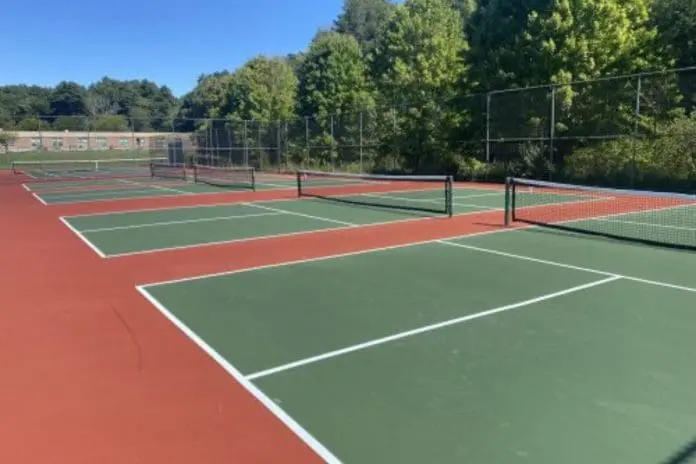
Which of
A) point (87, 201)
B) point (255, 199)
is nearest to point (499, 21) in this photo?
point (255, 199)

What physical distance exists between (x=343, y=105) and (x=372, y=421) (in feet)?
124

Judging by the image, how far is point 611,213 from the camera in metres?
13.2

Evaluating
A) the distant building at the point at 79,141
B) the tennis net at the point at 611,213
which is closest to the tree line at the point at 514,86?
the tennis net at the point at 611,213

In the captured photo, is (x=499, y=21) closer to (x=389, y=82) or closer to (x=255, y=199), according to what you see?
(x=389, y=82)

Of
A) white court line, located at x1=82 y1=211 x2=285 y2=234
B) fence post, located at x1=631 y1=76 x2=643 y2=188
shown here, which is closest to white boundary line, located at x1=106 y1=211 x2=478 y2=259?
white court line, located at x1=82 y1=211 x2=285 y2=234

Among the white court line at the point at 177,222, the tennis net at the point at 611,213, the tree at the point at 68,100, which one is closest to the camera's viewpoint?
the tennis net at the point at 611,213

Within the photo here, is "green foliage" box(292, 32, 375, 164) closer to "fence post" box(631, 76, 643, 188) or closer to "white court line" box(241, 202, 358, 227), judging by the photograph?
"fence post" box(631, 76, 643, 188)

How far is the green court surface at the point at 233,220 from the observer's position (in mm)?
10742

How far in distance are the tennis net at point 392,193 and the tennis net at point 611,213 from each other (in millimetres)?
1952

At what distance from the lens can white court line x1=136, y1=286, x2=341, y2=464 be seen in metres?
3.27

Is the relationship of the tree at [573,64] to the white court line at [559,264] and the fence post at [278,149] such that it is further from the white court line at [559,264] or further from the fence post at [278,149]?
the fence post at [278,149]

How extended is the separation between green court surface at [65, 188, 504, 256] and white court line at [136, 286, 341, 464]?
4462mm

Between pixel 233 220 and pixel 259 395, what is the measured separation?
377 inches

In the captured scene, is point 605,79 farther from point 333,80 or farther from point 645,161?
point 333,80
